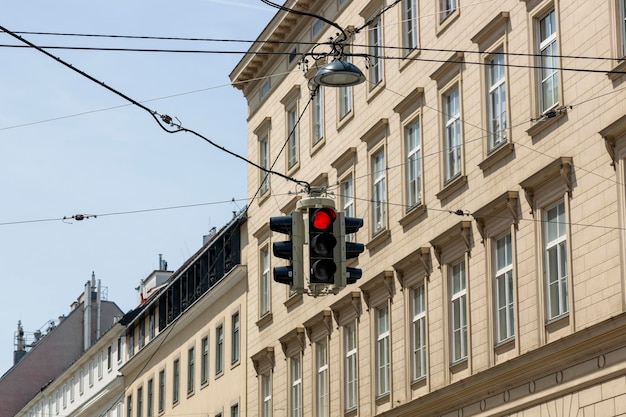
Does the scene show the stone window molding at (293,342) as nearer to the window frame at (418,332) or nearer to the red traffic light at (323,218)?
the window frame at (418,332)

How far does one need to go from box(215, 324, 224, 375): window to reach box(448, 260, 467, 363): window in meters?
19.1

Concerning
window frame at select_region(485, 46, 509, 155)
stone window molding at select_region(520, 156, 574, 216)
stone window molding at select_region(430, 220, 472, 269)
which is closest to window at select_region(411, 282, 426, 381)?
stone window molding at select_region(430, 220, 472, 269)

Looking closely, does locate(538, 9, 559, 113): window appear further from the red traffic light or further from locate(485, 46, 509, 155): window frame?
the red traffic light

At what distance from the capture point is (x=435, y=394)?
1270 inches

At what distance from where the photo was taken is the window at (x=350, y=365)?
38.1 m

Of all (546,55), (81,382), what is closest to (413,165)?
(546,55)

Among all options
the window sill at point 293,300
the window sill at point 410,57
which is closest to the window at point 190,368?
the window sill at point 293,300

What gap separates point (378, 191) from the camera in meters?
37.6

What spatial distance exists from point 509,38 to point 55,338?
7087 centimetres

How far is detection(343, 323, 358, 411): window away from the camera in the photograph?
38.1 m

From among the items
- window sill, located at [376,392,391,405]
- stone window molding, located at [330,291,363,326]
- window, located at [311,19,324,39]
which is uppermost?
window, located at [311,19,324,39]

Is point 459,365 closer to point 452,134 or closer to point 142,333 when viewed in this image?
point 452,134

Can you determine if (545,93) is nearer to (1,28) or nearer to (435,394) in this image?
(435,394)

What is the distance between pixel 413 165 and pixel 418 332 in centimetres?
397
